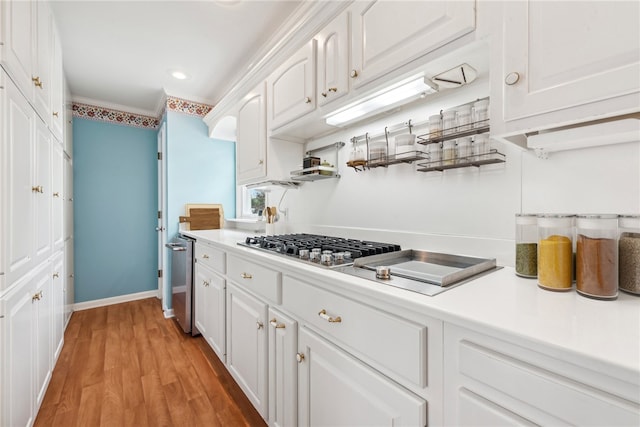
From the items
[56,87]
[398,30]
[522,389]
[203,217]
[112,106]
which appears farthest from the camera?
[112,106]

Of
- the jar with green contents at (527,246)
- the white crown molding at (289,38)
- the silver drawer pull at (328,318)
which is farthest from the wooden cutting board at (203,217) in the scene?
the jar with green contents at (527,246)

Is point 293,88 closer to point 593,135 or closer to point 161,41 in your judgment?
point 161,41

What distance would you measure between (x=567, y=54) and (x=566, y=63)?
23mm

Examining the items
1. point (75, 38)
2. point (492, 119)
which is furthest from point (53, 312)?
point (492, 119)

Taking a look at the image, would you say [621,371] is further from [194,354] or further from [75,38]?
[75,38]

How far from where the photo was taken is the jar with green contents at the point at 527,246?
892 mm

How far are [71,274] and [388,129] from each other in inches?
138

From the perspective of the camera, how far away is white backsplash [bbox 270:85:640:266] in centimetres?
89

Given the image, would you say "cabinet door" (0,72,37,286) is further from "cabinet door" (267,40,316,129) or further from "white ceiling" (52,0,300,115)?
"cabinet door" (267,40,316,129)

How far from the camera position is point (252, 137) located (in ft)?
7.28

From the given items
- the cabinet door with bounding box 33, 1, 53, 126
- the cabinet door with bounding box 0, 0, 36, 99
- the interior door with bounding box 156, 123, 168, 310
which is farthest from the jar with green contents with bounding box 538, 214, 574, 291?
the interior door with bounding box 156, 123, 168, 310

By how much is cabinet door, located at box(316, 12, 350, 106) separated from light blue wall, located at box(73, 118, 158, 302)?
3135 mm

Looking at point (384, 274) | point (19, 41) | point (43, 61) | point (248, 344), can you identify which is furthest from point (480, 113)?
point (43, 61)

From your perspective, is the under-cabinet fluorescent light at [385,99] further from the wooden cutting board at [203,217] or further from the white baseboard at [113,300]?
the white baseboard at [113,300]
